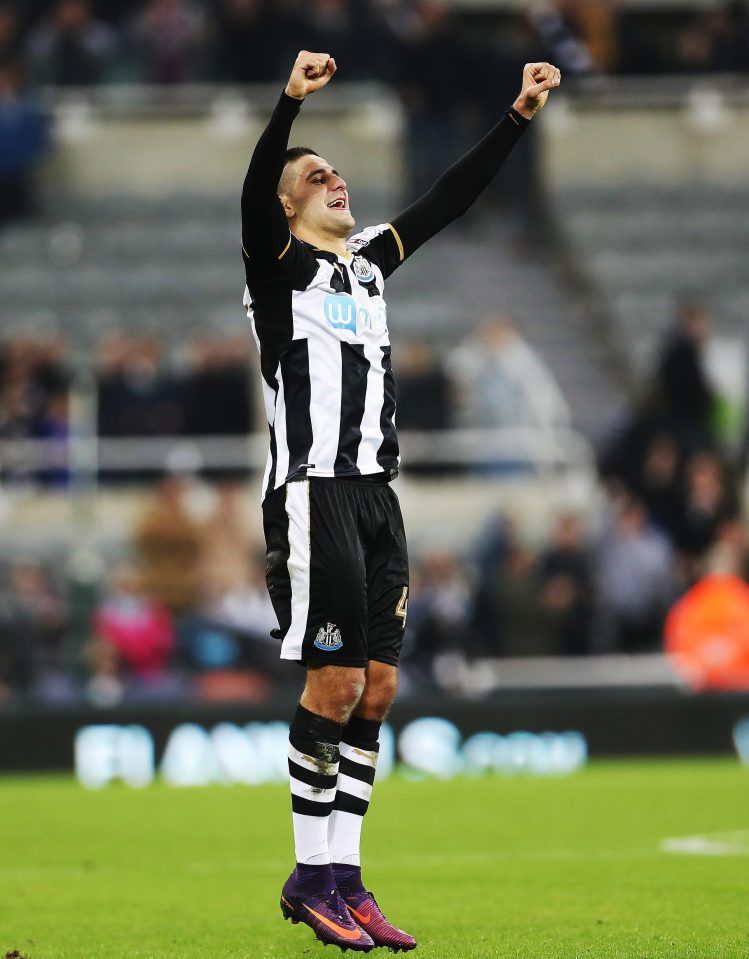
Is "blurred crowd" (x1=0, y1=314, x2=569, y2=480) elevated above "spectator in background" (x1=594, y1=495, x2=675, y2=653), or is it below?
above

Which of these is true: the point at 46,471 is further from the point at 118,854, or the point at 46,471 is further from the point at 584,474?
the point at 118,854

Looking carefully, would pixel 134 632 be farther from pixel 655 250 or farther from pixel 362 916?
pixel 655 250

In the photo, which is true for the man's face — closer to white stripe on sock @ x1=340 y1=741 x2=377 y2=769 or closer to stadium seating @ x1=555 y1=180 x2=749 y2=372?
white stripe on sock @ x1=340 y1=741 x2=377 y2=769

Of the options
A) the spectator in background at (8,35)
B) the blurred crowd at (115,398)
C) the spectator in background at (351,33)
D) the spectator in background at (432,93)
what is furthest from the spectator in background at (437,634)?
the spectator in background at (8,35)

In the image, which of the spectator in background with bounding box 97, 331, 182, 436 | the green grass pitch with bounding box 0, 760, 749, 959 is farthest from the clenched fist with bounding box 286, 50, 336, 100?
the spectator in background with bounding box 97, 331, 182, 436

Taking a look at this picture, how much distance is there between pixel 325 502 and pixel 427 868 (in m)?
2.73

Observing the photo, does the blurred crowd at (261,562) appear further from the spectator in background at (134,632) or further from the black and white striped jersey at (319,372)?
A: the black and white striped jersey at (319,372)

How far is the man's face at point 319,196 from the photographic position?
6227 mm

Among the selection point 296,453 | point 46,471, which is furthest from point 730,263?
point 296,453

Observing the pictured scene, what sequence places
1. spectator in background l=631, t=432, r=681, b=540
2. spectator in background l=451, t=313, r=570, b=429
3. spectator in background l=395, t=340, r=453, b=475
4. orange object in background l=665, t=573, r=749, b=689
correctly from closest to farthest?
orange object in background l=665, t=573, r=749, b=689, spectator in background l=395, t=340, r=453, b=475, spectator in background l=451, t=313, r=570, b=429, spectator in background l=631, t=432, r=681, b=540

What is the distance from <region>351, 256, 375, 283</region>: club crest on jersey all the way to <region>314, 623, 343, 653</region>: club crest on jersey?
3.76ft

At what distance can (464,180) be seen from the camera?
21.9 ft

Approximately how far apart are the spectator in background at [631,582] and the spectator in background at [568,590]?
0.14m

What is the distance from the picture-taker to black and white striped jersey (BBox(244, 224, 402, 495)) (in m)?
6.00
